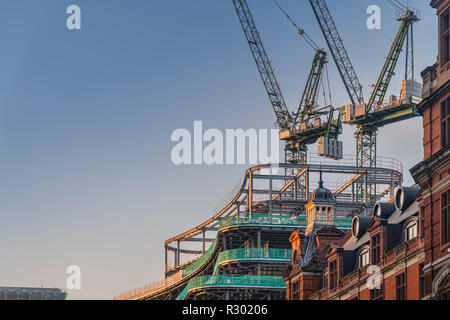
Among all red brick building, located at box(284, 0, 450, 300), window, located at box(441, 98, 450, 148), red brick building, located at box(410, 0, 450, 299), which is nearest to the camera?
red brick building, located at box(410, 0, 450, 299)

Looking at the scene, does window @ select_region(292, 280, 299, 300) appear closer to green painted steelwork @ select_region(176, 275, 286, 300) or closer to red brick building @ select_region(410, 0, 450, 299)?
green painted steelwork @ select_region(176, 275, 286, 300)

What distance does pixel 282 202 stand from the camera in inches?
6107

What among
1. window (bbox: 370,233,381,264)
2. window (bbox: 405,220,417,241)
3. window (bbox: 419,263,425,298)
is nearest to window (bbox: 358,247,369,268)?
window (bbox: 370,233,381,264)

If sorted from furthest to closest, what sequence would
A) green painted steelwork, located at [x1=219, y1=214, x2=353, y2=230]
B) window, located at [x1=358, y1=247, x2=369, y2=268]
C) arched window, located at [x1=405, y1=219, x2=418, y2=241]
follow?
green painted steelwork, located at [x1=219, y1=214, x2=353, y2=230] < window, located at [x1=358, y1=247, x2=369, y2=268] < arched window, located at [x1=405, y1=219, x2=418, y2=241]

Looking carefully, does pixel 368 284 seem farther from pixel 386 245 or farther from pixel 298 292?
pixel 298 292

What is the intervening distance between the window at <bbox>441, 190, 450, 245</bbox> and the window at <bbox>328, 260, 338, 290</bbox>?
27.0m

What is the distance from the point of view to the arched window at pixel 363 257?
90.9m

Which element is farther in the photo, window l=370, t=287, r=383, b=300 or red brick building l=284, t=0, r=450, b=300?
window l=370, t=287, r=383, b=300

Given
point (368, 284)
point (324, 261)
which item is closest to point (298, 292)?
point (324, 261)

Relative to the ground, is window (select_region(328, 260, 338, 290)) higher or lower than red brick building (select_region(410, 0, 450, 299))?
lower

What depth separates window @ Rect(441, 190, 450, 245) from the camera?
228ft

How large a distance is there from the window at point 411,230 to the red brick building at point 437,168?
24.6 feet

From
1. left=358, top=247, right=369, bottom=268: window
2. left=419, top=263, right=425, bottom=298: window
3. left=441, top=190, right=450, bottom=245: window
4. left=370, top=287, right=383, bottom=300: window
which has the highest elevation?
left=441, top=190, right=450, bottom=245: window
